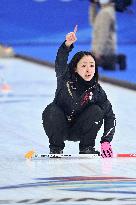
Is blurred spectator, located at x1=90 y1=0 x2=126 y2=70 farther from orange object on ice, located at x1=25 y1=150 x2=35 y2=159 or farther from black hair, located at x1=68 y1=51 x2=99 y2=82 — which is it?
orange object on ice, located at x1=25 y1=150 x2=35 y2=159

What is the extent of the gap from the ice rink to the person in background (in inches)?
7.5

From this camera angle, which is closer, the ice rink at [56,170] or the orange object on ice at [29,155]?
the ice rink at [56,170]

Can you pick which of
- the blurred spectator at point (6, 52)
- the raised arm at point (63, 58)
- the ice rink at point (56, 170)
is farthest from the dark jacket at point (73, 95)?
the blurred spectator at point (6, 52)

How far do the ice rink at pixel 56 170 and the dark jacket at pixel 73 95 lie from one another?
0.31m

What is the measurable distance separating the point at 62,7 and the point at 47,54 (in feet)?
3.42

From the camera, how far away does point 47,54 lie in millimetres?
19828

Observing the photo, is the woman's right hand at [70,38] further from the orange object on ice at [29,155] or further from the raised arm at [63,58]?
the orange object on ice at [29,155]

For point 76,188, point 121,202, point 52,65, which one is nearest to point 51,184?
point 76,188

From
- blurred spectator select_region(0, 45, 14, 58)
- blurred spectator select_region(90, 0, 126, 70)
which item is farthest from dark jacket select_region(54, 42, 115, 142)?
blurred spectator select_region(0, 45, 14, 58)

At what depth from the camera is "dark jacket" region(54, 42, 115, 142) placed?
6.56m

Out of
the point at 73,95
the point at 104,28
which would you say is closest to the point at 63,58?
the point at 73,95

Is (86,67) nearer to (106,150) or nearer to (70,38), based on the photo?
(70,38)

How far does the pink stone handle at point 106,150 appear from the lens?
6.55 meters

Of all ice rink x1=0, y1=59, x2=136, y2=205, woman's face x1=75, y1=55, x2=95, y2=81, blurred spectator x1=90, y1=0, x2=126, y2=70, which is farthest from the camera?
blurred spectator x1=90, y1=0, x2=126, y2=70
